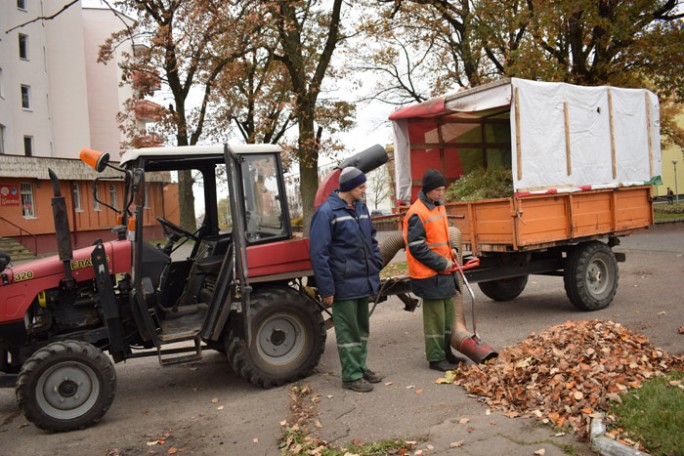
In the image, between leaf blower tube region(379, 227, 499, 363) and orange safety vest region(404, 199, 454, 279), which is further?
orange safety vest region(404, 199, 454, 279)

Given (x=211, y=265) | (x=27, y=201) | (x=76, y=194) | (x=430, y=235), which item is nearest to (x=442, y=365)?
(x=430, y=235)

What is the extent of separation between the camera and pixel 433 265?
580 centimetres

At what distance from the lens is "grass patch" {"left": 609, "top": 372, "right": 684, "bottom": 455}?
11.9 feet

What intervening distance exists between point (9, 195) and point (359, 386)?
26219mm

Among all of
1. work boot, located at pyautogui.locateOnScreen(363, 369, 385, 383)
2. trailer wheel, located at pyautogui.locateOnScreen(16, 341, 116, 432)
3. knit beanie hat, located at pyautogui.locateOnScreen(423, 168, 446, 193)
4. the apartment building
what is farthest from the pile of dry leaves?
the apartment building

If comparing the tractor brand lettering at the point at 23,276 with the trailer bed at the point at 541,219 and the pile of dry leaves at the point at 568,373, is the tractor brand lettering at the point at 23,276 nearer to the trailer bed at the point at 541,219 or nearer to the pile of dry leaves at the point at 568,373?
the pile of dry leaves at the point at 568,373

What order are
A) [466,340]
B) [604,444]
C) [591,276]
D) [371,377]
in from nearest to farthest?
[604,444] < [371,377] < [466,340] < [591,276]

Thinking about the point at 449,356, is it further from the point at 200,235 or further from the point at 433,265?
the point at 200,235

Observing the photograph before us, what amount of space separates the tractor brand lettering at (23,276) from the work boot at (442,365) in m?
3.84

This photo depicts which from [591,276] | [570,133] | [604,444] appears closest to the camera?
[604,444]

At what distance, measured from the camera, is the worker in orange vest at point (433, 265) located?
5.86 meters

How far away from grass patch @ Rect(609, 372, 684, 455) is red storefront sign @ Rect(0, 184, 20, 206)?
28162 millimetres

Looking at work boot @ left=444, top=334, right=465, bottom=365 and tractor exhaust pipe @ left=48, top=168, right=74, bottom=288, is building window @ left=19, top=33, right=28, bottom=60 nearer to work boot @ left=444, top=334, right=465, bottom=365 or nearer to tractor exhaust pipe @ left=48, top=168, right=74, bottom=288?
tractor exhaust pipe @ left=48, top=168, right=74, bottom=288

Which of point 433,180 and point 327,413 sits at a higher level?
point 433,180
